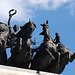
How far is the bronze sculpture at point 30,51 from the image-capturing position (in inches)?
521

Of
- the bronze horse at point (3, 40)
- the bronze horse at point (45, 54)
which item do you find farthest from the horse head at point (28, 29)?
the bronze horse at point (45, 54)

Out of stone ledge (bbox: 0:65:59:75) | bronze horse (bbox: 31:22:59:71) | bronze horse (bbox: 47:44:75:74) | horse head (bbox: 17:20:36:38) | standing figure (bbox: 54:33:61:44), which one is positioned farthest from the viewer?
standing figure (bbox: 54:33:61:44)

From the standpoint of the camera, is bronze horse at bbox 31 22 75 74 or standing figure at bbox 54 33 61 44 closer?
bronze horse at bbox 31 22 75 74

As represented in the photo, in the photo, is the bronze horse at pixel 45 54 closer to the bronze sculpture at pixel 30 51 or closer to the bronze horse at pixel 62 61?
the bronze sculpture at pixel 30 51

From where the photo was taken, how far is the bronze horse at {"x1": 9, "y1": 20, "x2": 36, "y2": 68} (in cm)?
1312

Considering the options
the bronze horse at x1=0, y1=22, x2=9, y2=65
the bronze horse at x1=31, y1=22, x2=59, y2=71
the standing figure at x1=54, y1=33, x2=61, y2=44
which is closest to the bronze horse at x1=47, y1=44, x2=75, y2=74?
the bronze horse at x1=31, y1=22, x2=59, y2=71

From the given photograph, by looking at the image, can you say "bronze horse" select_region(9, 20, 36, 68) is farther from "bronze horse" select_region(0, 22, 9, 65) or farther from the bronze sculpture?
"bronze horse" select_region(0, 22, 9, 65)

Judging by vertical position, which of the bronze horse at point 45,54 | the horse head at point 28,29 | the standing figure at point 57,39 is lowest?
the bronze horse at point 45,54

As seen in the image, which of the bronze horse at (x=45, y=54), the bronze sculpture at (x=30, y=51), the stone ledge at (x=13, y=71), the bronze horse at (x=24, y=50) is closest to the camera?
the stone ledge at (x=13, y=71)

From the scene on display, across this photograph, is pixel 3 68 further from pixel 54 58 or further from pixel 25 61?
pixel 54 58

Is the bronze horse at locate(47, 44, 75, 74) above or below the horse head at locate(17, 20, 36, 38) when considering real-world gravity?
below

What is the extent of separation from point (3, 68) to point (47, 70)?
227cm

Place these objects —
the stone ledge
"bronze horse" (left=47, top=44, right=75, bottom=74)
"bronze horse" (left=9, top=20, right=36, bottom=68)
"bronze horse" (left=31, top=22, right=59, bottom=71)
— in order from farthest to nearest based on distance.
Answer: "bronze horse" (left=47, top=44, right=75, bottom=74)
"bronze horse" (left=31, top=22, right=59, bottom=71)
"bronze horse" (left=9, top=20, right=36, bottom=68)
the stone ledge

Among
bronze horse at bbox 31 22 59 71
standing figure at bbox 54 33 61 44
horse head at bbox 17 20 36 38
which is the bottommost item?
bronze horse at bbox 31 22 59 71
